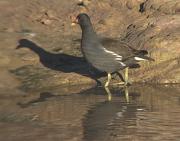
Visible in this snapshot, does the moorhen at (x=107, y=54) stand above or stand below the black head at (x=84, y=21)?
below

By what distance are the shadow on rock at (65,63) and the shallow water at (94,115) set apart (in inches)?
42.9

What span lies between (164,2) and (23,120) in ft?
26.3

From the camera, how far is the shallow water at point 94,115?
30.0ft

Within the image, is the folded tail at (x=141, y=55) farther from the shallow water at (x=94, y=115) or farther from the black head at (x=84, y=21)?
the black head at (x=84, y=21)

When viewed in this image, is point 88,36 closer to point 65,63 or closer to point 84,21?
point 84,21

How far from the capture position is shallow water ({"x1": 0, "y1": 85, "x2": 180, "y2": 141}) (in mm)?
9148

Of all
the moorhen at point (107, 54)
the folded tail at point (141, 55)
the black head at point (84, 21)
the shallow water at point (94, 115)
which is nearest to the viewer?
the shallow water at point (94, 115)

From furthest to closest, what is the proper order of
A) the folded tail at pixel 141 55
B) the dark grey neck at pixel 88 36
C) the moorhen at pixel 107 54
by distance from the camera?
the folded tail at pixel 141 55 < the dark grey neck at pixel 88 36 < the moorhen at pixel 107 54

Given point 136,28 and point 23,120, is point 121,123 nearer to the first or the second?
point 23,120

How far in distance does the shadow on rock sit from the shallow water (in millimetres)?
1089

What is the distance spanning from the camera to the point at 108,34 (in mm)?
16297

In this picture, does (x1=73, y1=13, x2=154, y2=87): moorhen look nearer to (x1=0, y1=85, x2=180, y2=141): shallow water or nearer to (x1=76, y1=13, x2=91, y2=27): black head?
(x1=76, y1=13, x2=91, y2=27): black head

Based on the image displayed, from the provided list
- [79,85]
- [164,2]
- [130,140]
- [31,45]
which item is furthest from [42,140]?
[164,2]

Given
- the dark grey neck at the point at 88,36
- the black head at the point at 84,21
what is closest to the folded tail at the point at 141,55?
the dark grey neck at the point at 88,36
